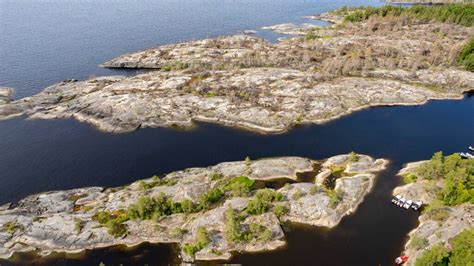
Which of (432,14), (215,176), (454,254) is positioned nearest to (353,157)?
(454,254)

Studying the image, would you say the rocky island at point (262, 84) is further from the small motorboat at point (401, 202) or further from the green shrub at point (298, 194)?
the small motorboat at point (401, 202)

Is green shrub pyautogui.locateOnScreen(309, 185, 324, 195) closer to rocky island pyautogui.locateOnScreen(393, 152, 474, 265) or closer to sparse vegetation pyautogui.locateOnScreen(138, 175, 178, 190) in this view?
rocky island pyautogui.locateOnScreen(393, 152, 474, 265)

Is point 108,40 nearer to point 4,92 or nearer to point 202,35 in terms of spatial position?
point 202,35

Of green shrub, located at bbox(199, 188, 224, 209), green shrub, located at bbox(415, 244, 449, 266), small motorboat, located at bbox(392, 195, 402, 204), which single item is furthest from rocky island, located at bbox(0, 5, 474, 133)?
green shrub, located at bbox(415, 244, 449, 266)

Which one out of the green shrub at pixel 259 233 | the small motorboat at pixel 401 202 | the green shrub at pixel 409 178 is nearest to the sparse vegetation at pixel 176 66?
the green shrub at pixel 259 233

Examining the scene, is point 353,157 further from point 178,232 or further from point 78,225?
point 78,225
